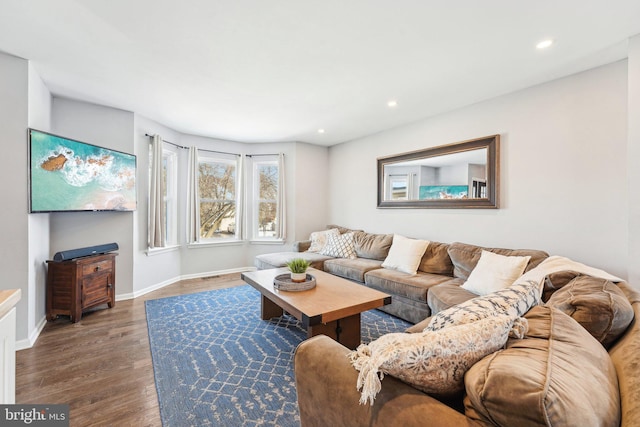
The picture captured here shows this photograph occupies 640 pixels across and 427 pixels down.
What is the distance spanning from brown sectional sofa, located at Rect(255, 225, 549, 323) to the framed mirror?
1.94 feet

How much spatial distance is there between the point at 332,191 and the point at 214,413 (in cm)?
435

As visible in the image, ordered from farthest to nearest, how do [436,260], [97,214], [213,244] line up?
1. [213,244]
2. [97,214]
3. [436,260]

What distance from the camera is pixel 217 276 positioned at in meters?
4.92

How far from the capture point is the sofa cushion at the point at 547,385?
22.4 inches

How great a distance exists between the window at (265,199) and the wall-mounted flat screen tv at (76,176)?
214cm

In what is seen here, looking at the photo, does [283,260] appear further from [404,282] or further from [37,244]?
[37,244]

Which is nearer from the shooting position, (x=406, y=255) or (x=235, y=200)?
(x=406, y=255)

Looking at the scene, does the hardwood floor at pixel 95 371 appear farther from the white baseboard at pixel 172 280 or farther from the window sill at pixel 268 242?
the window sill at pixel 268 242

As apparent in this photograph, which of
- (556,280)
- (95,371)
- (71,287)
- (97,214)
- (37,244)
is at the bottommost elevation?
(95,371)

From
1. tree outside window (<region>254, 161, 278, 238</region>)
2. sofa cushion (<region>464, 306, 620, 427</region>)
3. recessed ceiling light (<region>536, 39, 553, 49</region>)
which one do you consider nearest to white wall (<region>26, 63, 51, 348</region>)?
tree outside window (<region>254, 161, 278, 238</region>)

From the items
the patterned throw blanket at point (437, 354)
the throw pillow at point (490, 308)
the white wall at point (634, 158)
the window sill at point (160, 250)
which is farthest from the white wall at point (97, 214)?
the white wall at point (634, 158)

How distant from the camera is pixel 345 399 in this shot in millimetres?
946

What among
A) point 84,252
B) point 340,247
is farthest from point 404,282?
point 84,252

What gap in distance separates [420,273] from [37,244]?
413cm
